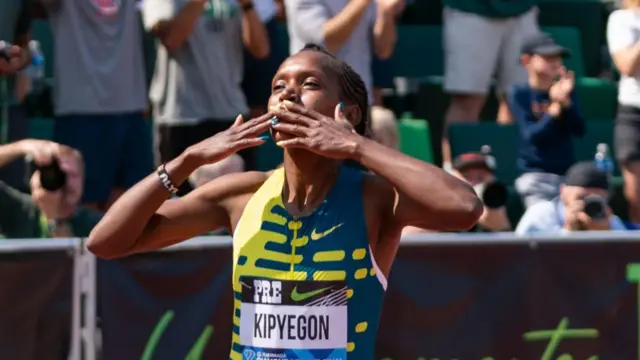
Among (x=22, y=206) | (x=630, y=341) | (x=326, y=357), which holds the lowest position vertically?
(x=630, y=341)

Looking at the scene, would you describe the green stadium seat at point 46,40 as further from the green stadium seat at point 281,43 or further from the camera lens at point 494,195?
the camera lens at point 494,195

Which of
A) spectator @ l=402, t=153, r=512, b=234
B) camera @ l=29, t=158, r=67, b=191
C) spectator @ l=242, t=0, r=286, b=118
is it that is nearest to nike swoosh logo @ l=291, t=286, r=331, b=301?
camera @ l=29, t=158, r=67, b=191

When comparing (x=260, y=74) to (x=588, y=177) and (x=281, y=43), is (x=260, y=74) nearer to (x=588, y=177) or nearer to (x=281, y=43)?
(x=281, y=43)

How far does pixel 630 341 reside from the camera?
6.54 m

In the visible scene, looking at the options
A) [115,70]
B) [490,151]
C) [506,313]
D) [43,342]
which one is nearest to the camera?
[43,342]

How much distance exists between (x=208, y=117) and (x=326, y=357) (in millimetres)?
4021

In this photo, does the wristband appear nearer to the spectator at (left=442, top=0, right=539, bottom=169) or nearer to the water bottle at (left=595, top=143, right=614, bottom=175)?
the water bottle at (left=595, top=143, right=614, bottom=175)

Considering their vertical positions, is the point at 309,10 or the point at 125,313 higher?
the point at 309,10

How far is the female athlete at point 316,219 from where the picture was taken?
386cm

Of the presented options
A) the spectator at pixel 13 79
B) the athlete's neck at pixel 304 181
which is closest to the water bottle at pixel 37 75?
the spectator at pixel 13 79

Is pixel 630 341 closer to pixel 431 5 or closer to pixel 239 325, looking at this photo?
pixel 239 325

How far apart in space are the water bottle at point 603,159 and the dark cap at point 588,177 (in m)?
0.14

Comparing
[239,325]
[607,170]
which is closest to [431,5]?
[607,170]

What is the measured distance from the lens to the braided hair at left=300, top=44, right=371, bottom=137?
12.9ft
